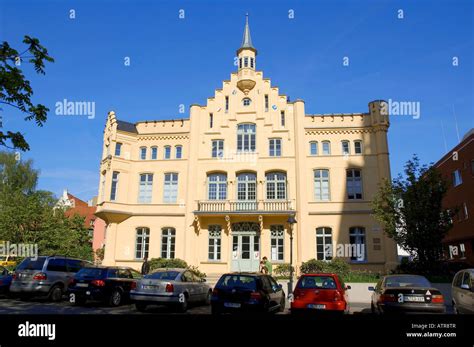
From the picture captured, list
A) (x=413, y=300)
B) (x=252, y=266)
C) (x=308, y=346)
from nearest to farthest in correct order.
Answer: (x=308, y=346) < (x=413, y=300) < (x=252, y=266)

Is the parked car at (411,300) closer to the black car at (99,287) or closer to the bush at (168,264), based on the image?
the black car at (99,287)

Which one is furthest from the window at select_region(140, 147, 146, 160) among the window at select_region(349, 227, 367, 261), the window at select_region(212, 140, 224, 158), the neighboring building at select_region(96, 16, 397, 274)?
the window at select_region(349, 227, 367, 261)

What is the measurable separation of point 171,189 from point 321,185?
12.4 m

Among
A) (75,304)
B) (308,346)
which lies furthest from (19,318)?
(75,304)

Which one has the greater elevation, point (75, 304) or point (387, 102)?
point (387, 102)

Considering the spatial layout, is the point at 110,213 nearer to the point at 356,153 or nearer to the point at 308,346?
the point at 356,153

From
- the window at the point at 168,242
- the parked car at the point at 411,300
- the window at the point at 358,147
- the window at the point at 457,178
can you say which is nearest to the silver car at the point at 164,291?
the parked car at the point at 411,300

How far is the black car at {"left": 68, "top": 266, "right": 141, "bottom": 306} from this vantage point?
13.6m

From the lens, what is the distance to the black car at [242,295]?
10.8m

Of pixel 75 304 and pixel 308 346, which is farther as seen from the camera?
pixel 75 304

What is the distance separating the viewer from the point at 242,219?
27.7 meters

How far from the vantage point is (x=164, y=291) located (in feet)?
40.6

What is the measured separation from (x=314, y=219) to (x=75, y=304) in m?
18.3

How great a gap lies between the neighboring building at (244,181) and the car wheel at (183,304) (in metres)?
13.9
